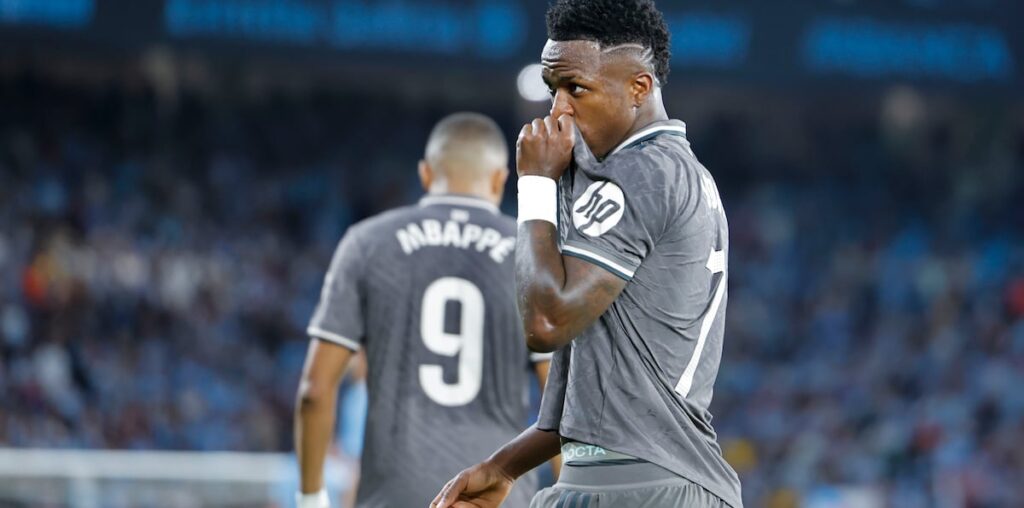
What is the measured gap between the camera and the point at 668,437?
2.77 meters

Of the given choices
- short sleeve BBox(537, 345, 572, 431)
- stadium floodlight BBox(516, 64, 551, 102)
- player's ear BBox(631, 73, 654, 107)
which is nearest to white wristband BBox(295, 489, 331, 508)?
short sleeve BBox(537, 345, 572, 431)

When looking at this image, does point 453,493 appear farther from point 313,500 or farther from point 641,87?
point 313,500

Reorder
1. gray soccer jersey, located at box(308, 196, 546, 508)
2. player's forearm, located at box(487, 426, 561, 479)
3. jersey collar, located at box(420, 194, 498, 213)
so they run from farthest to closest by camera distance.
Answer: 1. jersey collar, located at box(420, 194, 498, 213)
2. gray soccer jersey, located at box(308, 196, 546, 508)
3. player's forearm, located at box(487, 426, 561, 479)

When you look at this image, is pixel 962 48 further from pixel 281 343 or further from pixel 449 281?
pixel 449 281

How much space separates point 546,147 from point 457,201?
1915mm

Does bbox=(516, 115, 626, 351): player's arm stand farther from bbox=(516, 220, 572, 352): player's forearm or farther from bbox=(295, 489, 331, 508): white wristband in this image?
bbox=(295, 489, 331, 508): white wristband

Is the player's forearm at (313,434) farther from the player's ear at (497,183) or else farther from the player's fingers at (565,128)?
the player's fingers at (565,128)

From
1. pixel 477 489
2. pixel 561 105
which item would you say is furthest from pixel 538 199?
pixel 477 489

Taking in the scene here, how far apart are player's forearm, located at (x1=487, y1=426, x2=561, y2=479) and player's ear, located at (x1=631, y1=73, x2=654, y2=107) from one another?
718mm

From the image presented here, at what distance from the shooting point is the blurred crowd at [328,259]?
13367 mm

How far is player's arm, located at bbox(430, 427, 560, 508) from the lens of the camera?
3012mm

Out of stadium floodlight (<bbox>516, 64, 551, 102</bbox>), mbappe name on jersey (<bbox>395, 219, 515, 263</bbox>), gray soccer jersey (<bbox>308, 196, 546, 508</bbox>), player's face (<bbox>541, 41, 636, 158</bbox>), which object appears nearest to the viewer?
player's face (<bbox>541, 41, 636, 158</bbox>)

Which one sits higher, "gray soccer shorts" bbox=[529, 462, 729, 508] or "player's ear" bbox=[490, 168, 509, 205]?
"player's ear" bbox=[490, 168, 509, 205]

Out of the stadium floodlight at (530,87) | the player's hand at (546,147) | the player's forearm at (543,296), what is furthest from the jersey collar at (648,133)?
the stadium floodlight at (530,87)
